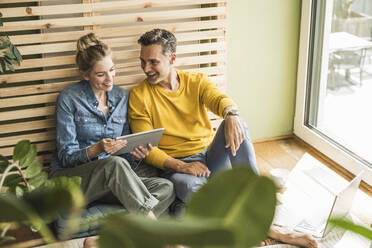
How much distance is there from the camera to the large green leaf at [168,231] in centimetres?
31

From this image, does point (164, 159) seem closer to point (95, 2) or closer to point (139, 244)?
point (95, 2)

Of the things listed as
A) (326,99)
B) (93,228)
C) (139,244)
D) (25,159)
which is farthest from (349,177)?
(139,244)

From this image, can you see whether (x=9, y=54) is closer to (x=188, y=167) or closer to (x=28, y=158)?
(x=188, y=167)

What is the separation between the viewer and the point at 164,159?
273 centimetres

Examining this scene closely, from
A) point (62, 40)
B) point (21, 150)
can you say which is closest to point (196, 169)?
point (62, 40)

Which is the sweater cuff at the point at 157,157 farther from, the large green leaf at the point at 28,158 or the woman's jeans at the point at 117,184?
the large green leaf at the point at 28,158

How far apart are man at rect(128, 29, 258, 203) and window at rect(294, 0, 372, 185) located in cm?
100

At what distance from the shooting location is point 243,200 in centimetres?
38

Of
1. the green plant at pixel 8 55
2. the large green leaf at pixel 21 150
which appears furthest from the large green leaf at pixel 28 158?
the green plant at pixel 8 55

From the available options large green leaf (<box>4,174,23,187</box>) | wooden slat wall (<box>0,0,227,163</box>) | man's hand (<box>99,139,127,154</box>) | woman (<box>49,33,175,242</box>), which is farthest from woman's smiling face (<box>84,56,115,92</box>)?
large green leaf (<box>4,174,23,187</box>)

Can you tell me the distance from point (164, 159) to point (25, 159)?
5.70 ft

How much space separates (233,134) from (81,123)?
2.75ft

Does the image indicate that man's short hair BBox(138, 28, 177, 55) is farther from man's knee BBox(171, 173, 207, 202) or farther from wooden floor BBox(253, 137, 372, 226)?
wooden floor BBox(253, 137, 372, 226)

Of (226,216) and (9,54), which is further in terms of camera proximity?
(9,54)
